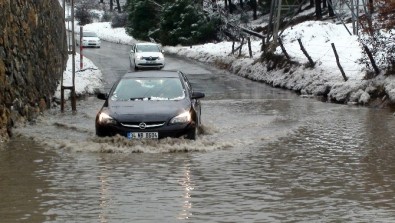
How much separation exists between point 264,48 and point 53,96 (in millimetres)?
16294

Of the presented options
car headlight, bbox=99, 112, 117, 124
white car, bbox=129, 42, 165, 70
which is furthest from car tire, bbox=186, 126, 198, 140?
white car, bbox=129, 42, 165, 70

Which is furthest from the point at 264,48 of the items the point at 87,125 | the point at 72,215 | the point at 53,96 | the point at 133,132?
the point at 72,215

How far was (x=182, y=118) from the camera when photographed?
40.8ft

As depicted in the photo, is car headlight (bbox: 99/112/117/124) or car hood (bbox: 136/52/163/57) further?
car hood (bbox: 136/52/163/57)

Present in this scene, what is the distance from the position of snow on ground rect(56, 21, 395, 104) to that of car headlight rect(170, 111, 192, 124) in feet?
29.4

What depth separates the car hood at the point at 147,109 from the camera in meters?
12.3

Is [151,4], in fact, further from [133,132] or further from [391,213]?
[391,213]

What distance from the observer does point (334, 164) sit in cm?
1080

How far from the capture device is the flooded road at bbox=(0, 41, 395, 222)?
25.2 ft

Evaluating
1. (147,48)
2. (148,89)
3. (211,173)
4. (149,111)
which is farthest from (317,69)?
(211,173)

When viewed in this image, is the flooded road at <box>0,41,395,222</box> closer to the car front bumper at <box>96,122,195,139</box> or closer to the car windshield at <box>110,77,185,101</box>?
the car front bumper at <box>96,122,195,139</box>

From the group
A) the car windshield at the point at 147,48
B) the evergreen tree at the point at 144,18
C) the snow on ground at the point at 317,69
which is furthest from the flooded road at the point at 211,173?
the evergreen tree at the point at 144,18

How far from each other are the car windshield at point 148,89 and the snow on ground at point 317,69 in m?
8.01

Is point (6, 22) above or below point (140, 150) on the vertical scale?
above
